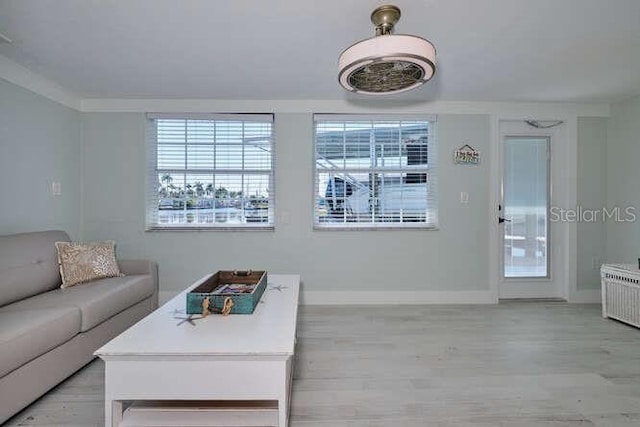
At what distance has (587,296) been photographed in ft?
12.2

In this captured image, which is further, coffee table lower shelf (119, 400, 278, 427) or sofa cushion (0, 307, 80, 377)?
sofa cushion (0, 307, 80, 377)

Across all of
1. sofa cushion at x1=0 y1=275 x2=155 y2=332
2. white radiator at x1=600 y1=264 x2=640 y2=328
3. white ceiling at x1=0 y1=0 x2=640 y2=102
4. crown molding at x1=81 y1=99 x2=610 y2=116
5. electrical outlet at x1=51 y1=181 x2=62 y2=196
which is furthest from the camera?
crown molding at x1=81 y1=99 x2=610 y2=116

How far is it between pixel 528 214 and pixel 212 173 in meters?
3.72

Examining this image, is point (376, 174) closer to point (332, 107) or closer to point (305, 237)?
point (332, 107)

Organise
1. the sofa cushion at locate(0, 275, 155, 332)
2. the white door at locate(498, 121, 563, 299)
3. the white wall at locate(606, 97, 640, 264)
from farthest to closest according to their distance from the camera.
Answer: the white door at locate(498, 121, 563, 299)
the white wall at locate(606, 97, 640, 264)
the sofa cushion at locate(0, 275, 155, 332)

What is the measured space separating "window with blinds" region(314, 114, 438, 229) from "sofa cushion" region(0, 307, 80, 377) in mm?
2366

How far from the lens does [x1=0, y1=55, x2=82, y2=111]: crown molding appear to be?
2.63 m

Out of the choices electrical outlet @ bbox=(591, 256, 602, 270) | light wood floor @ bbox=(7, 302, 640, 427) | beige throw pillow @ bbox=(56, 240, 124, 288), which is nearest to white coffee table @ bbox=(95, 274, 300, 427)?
light wood floor @ bbox=(7, 302, 640, 427)

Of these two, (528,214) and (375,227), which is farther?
(528,214)

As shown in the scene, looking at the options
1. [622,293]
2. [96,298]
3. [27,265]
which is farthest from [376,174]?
[27,265]

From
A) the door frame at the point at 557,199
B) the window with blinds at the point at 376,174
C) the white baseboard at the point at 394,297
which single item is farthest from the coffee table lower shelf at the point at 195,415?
the door frame at the point at 557,199

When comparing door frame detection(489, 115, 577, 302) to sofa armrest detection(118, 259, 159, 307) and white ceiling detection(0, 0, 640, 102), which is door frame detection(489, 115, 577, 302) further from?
sofa armrest detection(118, 259, 159, 307)

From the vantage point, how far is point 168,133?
12.0 ft

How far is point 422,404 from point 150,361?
1.45 m
